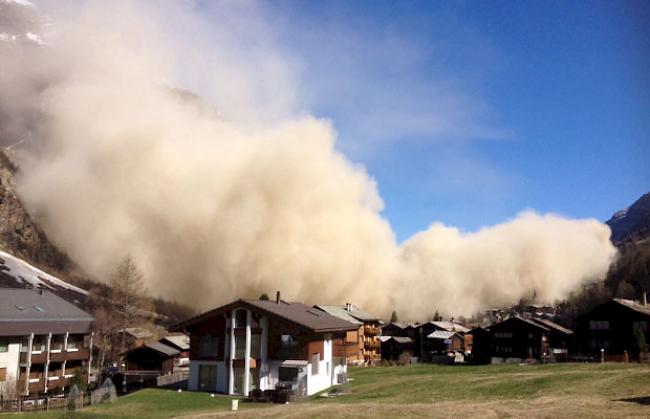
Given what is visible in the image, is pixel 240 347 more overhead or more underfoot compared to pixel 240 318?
more underfoot

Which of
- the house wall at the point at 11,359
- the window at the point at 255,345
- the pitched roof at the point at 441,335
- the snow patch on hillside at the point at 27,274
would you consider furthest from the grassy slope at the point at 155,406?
the snow patch on hillside at the point at 27,274

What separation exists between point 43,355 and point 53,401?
509 inches

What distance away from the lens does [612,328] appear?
62562mm

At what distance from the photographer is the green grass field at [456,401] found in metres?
22.6

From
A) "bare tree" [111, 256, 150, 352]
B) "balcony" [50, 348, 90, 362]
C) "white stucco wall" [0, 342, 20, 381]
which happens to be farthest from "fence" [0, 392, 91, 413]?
"bare tree" [111, 256, 150, 352]

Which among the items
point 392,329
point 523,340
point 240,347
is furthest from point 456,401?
point 392,329

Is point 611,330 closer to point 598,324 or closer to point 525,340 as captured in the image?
point 598,324

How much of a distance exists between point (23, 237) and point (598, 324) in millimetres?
110945

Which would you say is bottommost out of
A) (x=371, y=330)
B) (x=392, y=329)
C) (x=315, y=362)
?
(x=315, y=362)

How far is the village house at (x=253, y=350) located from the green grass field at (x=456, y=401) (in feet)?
7.48

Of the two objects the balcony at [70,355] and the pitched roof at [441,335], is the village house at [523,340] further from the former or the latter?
the balcony at [70,355]

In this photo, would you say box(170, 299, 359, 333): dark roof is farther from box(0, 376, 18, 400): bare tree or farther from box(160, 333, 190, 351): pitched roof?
box(160, 333, 190, 351): pitched roof

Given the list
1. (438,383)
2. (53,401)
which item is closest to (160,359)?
(53,401)

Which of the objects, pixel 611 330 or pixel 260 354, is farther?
pixel 611 330
